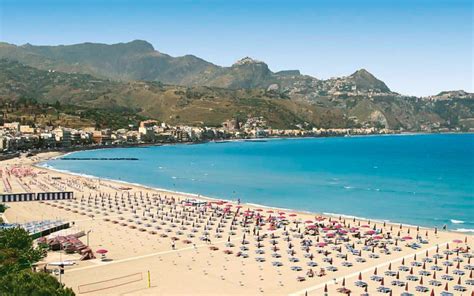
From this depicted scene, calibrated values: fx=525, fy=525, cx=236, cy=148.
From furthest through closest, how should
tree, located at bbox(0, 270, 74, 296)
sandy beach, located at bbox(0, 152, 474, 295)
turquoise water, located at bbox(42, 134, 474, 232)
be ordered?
turquoise water, located at bbox(42, 134, 474, 232)
sandy beach, located at bbox(0, 152, 474, 295)
tree, located at bbox(0, 270, 74, 296)

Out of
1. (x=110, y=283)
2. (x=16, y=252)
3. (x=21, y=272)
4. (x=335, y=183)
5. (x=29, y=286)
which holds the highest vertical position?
(x=29, y=286)

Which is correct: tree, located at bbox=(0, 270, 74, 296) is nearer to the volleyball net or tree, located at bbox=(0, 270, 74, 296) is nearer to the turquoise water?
the volleyball net

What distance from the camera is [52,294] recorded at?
24.1m

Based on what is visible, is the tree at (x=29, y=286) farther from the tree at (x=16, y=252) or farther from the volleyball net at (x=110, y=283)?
the volleyball net at (x=110, y=283)

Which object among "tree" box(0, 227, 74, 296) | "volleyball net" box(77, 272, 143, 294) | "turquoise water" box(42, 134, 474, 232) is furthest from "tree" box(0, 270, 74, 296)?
"turquoise water" box(42, 134, 474, 232)

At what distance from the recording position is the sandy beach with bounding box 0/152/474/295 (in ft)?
122

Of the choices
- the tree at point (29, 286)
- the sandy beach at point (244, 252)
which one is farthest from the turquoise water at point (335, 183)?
the tree at point (29, 286)

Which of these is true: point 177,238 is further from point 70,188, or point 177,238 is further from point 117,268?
point 70,188

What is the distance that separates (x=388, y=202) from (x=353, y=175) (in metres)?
46.0

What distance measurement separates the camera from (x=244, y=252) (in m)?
47.2

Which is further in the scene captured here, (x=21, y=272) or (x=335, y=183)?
(x=335, y=183)

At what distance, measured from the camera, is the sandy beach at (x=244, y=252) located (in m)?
37.3

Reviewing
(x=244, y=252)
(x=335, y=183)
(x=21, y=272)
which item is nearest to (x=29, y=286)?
(x=21, y=272)

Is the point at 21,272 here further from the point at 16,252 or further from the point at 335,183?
the point at 335,183
